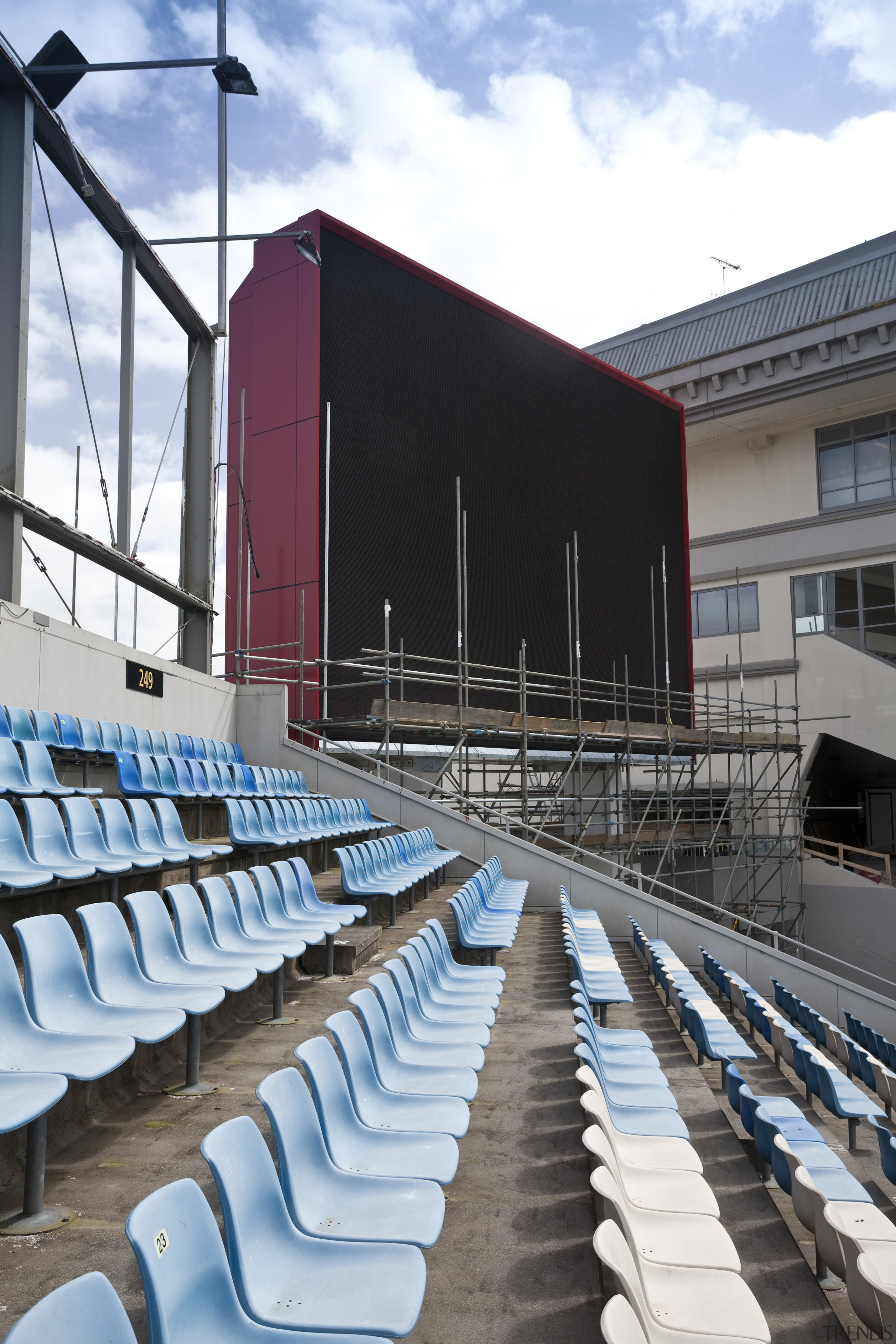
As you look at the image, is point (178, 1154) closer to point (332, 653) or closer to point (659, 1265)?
point (659, 1265)

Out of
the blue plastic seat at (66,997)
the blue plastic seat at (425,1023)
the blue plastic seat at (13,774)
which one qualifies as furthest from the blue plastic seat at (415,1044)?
the blue plastic seat at (13,774)

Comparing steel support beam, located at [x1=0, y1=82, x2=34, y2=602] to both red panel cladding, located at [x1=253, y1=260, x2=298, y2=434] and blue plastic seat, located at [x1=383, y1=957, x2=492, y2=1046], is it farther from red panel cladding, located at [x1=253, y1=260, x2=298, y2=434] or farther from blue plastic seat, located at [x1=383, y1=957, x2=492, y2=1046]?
blue plastic seat, located at [x1=383, y1=957, x2=492, y2=1046]

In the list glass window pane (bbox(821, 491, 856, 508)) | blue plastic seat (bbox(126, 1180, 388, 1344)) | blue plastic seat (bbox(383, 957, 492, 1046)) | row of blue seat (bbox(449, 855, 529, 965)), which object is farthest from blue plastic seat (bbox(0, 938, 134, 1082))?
glass window pane (bbox(821, 491, 856, 508))

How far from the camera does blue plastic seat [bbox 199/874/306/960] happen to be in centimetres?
304

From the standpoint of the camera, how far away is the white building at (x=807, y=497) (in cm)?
1645

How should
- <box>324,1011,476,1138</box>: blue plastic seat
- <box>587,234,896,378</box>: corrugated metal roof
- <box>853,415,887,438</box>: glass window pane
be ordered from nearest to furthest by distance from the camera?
<box>324,1011,476,1138</box>: blue plastic seat < <box>587,234,896,378</box>: corrugated metal roof < <box>853,415,887,438</box>: glass window pane

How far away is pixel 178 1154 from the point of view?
216cm

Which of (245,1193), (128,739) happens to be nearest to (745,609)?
(128,739)

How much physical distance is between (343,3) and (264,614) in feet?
19.8

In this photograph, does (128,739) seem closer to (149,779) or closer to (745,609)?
(149,779)

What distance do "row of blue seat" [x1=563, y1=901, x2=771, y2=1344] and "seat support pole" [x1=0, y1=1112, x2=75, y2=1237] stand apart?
3.63ft

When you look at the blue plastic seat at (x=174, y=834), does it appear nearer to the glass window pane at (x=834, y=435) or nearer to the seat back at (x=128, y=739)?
the seat back at (x=128, y=739)

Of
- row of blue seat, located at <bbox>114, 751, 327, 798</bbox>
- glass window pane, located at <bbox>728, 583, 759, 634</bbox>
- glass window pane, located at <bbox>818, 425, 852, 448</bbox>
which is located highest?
glass window pane, located at <bbox>818, 425, 852, 448</bbox>

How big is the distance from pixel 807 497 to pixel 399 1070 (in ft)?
58.4
